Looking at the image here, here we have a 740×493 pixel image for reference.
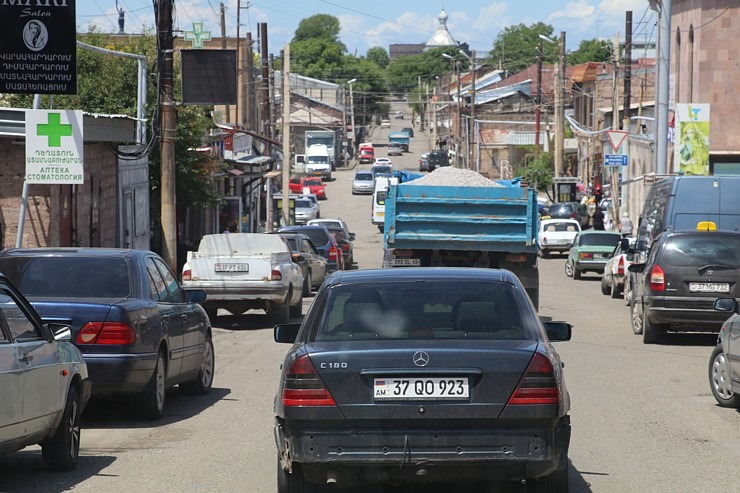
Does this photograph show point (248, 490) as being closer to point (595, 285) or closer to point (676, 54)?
point (595, 285)

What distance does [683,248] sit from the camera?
18391 millimetres

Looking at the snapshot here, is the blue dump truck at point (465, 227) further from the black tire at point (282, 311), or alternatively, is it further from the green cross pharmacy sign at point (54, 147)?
the green cross pharmacy sign at point (54, 147)

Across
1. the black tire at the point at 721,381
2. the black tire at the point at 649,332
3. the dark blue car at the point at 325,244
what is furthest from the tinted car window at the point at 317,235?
the black tire at the point at 721,381

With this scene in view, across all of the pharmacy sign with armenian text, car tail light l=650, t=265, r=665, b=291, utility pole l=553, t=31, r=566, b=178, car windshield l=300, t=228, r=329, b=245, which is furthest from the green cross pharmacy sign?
utility pole l=553, t=31, r=566, b=178

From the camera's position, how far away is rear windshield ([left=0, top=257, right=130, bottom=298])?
1095cm

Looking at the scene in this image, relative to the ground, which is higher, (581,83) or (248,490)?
(581,83)

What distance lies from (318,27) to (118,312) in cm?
18758

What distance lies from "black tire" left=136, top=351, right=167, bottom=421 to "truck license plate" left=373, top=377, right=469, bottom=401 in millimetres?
4586

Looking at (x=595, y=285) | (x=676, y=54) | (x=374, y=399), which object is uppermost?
(x=676, y=54)

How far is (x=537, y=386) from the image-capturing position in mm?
6742

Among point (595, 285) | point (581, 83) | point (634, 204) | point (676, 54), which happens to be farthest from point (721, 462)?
point (581, 83)

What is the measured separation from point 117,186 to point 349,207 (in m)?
48.2

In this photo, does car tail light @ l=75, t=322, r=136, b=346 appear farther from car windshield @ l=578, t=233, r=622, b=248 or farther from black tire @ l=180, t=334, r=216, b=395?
car windshield @ l=578, t=233, r=622, b=248

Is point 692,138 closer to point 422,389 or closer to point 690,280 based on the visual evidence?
point 690,280
